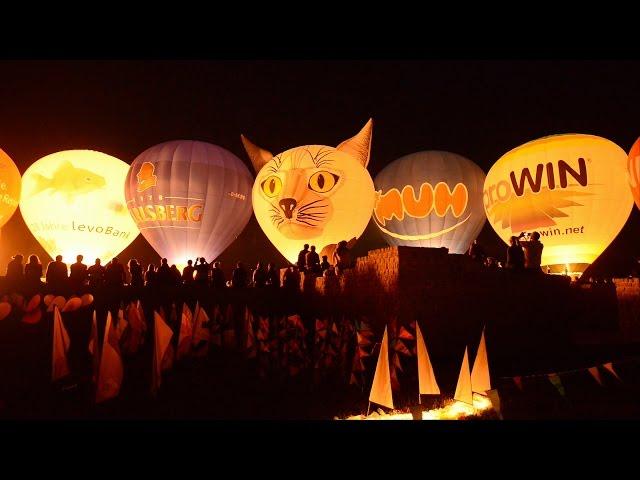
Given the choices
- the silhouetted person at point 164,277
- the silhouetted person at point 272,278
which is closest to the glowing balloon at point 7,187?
the silhouetted person at point 164,277

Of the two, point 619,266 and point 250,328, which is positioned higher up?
point 619,266

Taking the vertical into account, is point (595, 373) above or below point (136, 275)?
below

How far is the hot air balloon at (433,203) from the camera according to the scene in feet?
59.0

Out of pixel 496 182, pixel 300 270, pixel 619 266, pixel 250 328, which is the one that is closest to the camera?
pixel 250 328

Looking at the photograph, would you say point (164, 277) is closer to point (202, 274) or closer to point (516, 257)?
point (202, 274)

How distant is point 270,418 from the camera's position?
7914mm

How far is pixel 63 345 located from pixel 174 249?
8.51 meters

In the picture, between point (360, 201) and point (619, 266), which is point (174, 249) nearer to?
point (360, 201)

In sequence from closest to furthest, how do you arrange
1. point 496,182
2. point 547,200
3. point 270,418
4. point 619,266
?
1. point 270,418
2. point 547,200
3. point 496,182
4. point 619,266

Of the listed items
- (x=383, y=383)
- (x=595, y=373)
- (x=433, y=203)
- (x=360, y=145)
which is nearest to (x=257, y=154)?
(x=360, y=145)

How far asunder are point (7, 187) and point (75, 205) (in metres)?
1.81

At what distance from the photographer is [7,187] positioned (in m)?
17.2

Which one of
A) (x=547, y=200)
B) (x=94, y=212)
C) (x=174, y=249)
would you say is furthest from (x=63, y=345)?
(x=547, y=200)

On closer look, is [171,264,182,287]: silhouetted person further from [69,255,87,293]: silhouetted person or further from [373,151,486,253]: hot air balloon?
[373,151,486,253]: hot air balloon
